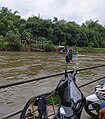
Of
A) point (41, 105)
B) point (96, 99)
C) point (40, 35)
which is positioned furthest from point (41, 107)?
point (40, 35)

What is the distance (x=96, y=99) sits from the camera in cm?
409

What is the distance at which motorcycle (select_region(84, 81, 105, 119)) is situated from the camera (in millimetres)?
3805

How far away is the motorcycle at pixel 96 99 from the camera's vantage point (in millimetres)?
3805

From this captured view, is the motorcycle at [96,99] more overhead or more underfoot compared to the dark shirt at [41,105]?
more underfoot

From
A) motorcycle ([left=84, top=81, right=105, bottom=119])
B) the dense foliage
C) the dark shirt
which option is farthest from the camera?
the dense foliage

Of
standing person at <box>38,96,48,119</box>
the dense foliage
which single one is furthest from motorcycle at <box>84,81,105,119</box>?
the dense foliage

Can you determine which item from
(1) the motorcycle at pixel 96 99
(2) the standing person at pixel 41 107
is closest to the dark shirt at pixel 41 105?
(2) the standing person at pixel 41 107

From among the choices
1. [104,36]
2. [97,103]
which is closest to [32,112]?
[97,103]

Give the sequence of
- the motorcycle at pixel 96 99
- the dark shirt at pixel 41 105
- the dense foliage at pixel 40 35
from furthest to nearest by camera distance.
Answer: the dense foliage at pixel 40 35 → the motorcycle at pixel 96 99 → the dark shirt at pixel 41 105

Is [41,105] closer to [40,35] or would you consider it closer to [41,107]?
[41,107]

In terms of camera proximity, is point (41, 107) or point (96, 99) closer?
point (41, 107)

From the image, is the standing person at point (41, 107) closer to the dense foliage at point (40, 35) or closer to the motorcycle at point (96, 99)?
the motorcycle at point (96, 99)

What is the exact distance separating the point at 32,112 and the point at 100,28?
9007cm

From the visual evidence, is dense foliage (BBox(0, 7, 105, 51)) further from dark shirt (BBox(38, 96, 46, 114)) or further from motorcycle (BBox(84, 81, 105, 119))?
dark shirt (BBox(38, 96, 46, 114))
